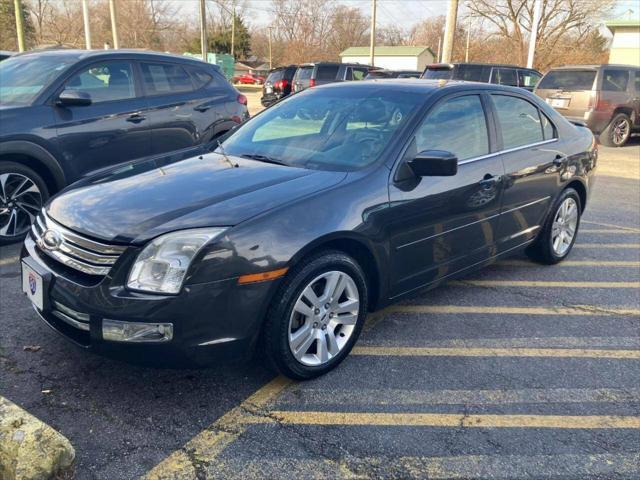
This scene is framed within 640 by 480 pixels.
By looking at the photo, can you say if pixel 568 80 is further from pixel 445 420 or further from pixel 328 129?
pixel 445 420

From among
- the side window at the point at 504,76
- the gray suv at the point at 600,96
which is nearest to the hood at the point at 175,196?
the gray suv at the point at 600,96

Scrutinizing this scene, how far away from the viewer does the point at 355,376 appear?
3.27m

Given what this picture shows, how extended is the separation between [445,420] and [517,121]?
8.71 ft

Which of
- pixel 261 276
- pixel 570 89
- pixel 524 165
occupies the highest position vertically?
pixel 570 89

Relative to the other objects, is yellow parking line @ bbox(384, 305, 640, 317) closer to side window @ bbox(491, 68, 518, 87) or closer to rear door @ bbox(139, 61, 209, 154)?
rear door @ bbox(139, 61, 209, 154)

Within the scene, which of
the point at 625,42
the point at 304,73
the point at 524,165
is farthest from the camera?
the point at 625,42

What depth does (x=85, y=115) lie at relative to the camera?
554 cm

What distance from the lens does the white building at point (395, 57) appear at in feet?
205

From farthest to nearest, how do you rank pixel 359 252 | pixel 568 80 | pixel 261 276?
pixel 568 80, pixel 359 252, pixel 261 276

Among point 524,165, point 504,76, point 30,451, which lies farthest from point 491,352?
point 504,76

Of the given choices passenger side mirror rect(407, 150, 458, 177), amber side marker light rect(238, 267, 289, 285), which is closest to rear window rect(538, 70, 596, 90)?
passenger side mirror rect(407, 150, 458, 177)

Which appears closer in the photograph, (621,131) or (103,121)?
(103,121)

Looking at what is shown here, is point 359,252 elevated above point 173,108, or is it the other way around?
point 173,108

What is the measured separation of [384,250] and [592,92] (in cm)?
1217
